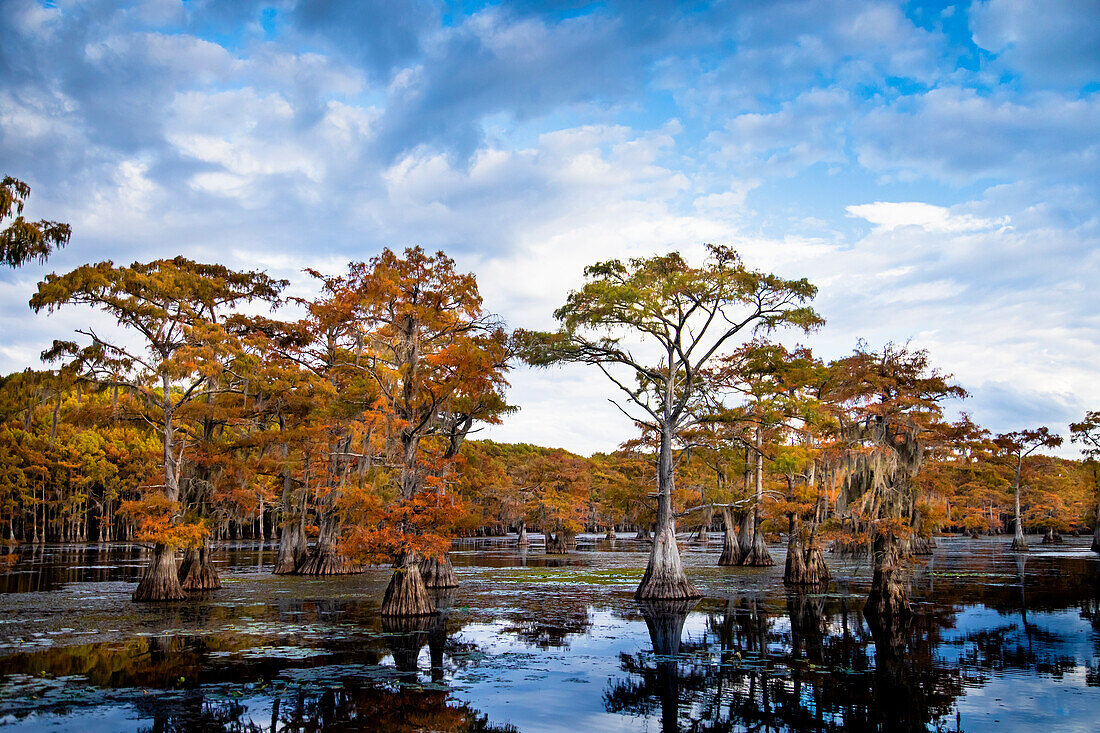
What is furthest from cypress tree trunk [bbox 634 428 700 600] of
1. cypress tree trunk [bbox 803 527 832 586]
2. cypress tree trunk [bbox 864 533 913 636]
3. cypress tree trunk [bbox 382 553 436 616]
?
cypress tree trunk [bbox 382 553 436 616]

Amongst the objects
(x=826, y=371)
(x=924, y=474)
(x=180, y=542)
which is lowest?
(x=180, y=542)

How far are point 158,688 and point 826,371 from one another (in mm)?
31972

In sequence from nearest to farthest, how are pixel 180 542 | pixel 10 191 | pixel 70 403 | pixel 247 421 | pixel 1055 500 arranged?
pixel 10 191 < pixel 180 542 < pixel 247 421 < pixel 70 403 < pixel 1055 500

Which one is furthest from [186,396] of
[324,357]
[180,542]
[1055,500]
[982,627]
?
[1055,500]

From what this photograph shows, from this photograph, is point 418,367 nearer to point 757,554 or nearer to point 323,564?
point 323,564

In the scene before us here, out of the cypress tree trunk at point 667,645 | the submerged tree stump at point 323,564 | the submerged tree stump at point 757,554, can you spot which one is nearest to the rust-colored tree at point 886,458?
the cypress tree trunk at point 667,645

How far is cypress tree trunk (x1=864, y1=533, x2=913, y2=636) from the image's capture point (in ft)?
62.7

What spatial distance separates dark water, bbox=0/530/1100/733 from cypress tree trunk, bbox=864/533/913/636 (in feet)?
2.73

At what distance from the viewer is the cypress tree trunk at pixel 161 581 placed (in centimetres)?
2588

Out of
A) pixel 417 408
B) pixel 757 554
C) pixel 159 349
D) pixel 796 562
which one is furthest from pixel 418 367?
pixel 757 554

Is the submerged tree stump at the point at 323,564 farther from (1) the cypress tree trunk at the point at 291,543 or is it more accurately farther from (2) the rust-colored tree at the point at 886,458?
(2) the rust-colored tree at the point at 886,458

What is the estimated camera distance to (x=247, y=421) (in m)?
30.4

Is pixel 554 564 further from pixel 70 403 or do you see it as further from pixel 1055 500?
pixel 1055 500

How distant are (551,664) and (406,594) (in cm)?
757
